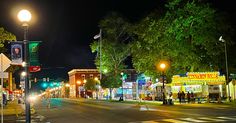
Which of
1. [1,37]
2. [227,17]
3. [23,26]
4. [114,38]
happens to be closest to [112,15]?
[114,38]

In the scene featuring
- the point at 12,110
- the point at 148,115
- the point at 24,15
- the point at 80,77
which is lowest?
the point at 12,110

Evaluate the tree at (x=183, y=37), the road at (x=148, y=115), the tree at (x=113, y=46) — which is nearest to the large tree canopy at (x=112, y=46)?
the tree at (x=113, y=46)

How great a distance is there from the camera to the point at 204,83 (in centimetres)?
5641

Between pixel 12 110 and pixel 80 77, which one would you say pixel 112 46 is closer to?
pixel 12 110

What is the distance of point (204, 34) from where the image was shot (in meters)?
56.5

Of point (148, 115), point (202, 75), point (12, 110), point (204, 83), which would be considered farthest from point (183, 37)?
point (148, 115)

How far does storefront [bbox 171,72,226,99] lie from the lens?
181ft

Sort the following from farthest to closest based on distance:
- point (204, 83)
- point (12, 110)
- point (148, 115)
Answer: point (204, 83) → point (12, 110) → point (148, 115)

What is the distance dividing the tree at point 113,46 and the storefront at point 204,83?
31.6m

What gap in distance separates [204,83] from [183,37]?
688 cm

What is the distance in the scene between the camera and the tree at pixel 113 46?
8988 centimetres

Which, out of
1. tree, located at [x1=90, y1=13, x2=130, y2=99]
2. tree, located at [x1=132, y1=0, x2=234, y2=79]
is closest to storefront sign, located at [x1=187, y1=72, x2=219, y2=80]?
tree, located at [x1=132, y1=0, x2=234, y2=79]

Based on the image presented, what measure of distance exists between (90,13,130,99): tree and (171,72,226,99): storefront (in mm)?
31595

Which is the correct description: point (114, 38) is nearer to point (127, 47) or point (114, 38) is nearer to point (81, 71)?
point (127, 47)
